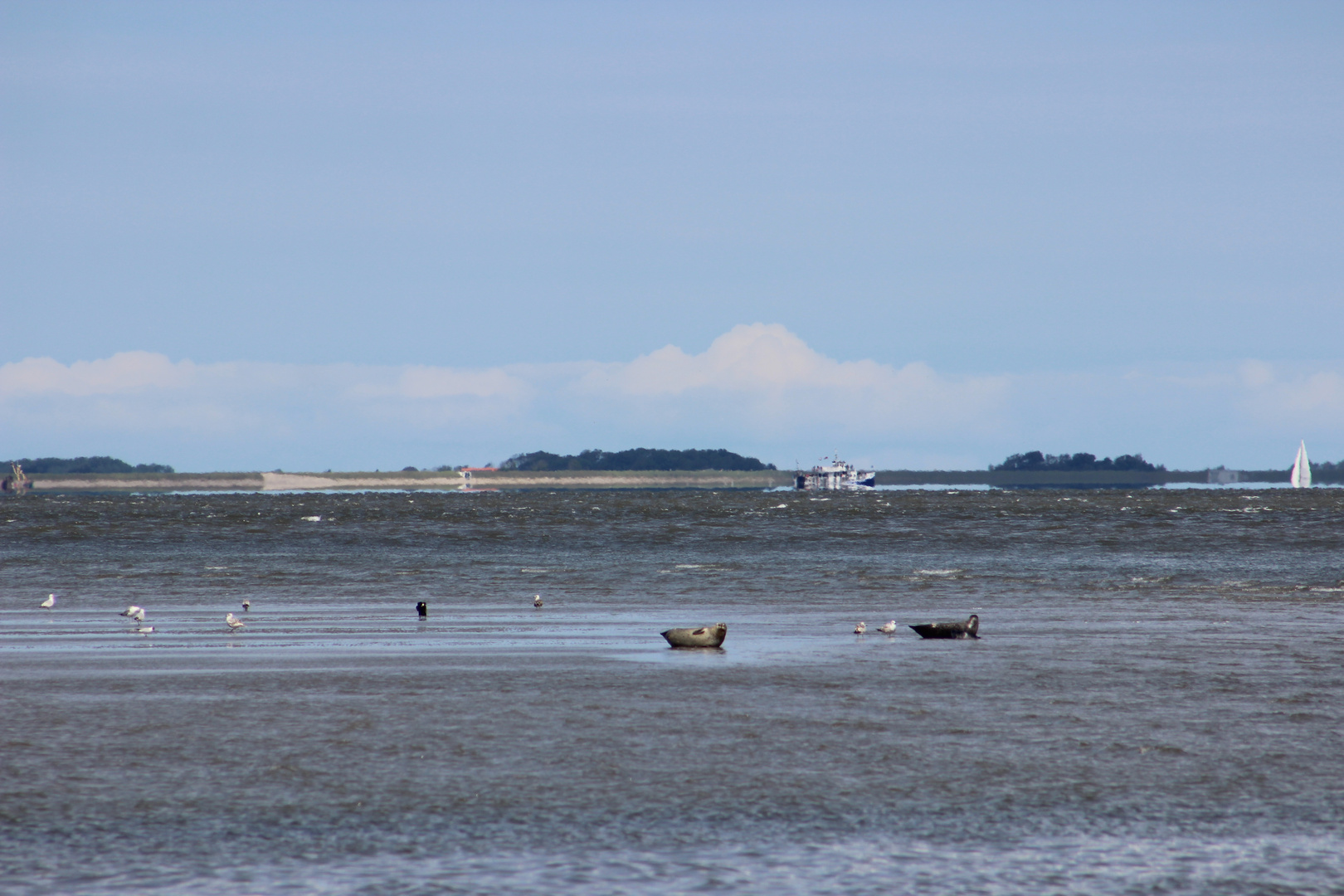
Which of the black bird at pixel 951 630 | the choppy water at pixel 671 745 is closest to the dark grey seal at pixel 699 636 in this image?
the choppy water at pixel 671 745

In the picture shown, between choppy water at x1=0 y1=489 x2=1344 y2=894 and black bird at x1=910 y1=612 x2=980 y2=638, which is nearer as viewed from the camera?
choppy water at x1=0 y1=489 x2=1344 y2=894

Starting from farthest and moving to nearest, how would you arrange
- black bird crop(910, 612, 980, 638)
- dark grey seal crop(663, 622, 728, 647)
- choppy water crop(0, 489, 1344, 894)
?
black bird crop(910, 612, 980, 638) < dark grey seal crop(663, 622, 728, 647) < choppy water crop(0, 489, 1344, 894)

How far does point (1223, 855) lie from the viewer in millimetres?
11531

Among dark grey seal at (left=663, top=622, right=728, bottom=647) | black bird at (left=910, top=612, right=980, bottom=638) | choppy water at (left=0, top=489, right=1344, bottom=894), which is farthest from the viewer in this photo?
black bird at (left=910, top=612, right=980, bottom=638)

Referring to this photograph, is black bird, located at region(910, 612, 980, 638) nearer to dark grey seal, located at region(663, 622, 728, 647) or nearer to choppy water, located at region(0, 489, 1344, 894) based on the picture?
choppy water, located at region(0, 489, 1344, 894)

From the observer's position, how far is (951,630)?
2755cm

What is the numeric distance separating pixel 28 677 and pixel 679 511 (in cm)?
10074

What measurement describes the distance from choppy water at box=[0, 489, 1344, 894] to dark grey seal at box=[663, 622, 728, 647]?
535 millimetres

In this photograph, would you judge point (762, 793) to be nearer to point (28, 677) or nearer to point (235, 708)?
point (235, 708)

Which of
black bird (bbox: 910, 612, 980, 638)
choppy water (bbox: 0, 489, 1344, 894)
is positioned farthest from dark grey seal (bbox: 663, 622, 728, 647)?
black bird (bbox: 910, 612, 980, 638)

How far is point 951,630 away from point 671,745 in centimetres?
1236

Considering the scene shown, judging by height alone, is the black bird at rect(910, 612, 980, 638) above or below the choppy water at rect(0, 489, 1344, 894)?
above

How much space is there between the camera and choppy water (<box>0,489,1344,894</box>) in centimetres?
1130

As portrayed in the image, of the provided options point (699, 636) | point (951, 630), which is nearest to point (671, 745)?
point (699, 636)
